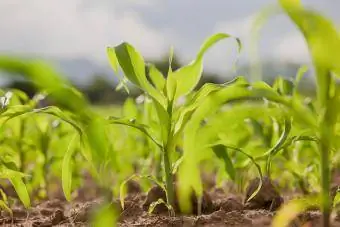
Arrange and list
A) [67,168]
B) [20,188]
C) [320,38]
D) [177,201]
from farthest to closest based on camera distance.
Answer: [177,201] < [20,188] < [67,168] < [320,38]

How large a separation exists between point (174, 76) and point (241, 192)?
116 centimetres

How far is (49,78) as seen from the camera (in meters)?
1.15

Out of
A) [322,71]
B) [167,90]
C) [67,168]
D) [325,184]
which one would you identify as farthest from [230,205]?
[322,71]

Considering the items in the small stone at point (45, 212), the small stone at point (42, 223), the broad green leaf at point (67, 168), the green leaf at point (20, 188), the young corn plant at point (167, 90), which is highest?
the young corn plant at point (167, 90)

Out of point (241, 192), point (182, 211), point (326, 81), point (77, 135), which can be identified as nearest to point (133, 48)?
point (77, 135)

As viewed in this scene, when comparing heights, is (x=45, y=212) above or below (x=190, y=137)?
below

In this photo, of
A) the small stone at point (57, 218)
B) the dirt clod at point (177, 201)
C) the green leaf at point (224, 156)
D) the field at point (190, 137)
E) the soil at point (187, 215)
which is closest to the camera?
the field at point (190, 137)

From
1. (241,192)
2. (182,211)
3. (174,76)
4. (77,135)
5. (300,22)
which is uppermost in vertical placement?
(300,22)

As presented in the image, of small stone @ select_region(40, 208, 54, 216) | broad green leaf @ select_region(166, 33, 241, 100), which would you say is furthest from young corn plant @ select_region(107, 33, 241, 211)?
small stone @ select_region(40, 208, 54, 216)

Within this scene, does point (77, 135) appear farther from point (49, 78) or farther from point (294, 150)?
point (294, 150)

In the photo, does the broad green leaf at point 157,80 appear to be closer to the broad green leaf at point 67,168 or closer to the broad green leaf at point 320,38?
the broad green leaf at point 67,168

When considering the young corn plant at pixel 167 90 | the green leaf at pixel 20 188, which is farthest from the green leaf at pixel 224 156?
the green leaf at pixel 20 188

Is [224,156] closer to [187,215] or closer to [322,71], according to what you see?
[187,215]

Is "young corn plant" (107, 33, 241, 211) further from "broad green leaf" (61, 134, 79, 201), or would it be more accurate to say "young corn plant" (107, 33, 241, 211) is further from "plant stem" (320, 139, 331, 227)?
"plant stem" (320, 139, 331, 227)
